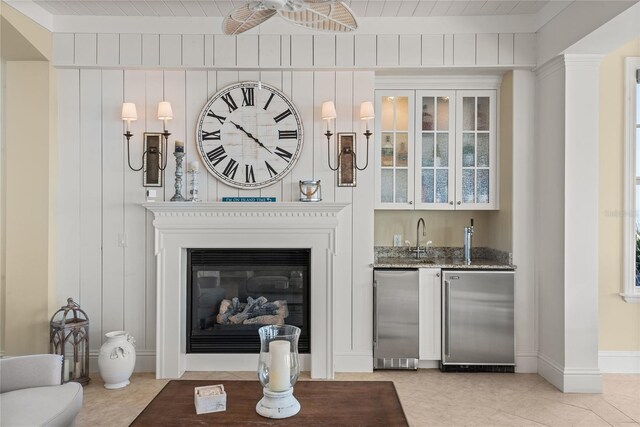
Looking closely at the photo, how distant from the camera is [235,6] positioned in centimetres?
348

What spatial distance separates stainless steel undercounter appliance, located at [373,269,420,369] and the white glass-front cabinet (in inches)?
26.9

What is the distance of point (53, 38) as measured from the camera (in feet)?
11.9

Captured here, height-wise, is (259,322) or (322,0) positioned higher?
(322,0)

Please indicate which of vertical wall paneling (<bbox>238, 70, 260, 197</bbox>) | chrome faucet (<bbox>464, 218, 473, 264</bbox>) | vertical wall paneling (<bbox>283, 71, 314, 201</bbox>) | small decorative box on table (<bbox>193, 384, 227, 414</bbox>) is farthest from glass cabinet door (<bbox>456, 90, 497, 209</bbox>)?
small decorative box on table (<bbox>193, 384, 227, 414</bbox>)

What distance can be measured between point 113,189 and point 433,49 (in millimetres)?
2941

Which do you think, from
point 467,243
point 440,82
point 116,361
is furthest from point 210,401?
point 440,82

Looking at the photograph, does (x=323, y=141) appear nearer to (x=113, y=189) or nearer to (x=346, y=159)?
(x=346, y=159)

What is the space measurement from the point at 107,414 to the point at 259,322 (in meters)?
1.29

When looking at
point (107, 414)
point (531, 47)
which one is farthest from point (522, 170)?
point (107, 414)

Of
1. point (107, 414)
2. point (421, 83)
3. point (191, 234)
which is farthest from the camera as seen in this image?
point (421, 83)

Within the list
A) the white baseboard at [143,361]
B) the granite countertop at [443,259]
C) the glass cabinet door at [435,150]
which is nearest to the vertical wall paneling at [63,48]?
the white baseboard at [143,361]

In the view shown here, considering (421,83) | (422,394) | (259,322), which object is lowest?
(422,394)

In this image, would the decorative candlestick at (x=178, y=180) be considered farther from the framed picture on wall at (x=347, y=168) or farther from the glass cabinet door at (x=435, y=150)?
the glass cabinet door at (x=435, y=150)

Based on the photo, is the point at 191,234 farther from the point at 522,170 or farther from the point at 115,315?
the point at 522,170
